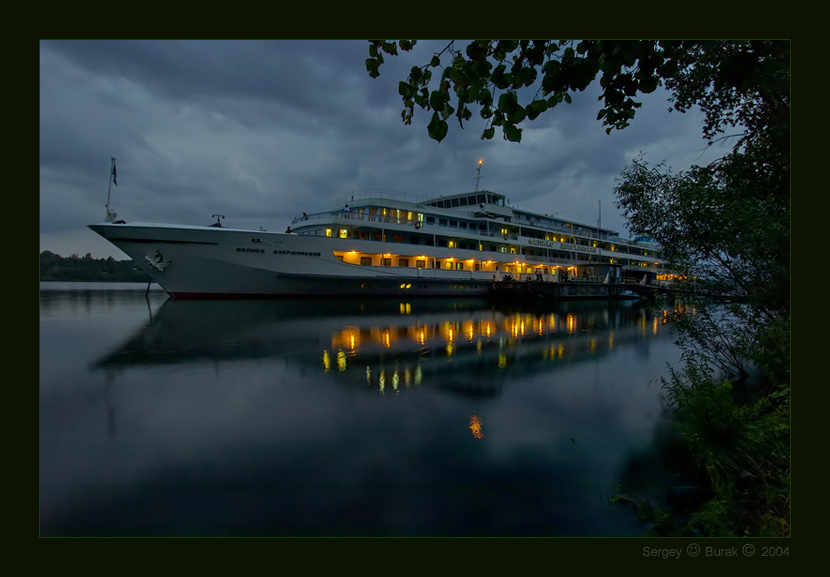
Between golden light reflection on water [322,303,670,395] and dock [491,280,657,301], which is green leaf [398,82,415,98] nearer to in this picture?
golden light reflection on water [322,303,670,395]

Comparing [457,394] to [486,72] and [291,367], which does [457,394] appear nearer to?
[291,367]

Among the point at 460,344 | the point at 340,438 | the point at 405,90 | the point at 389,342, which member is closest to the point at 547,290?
the point at 460,344

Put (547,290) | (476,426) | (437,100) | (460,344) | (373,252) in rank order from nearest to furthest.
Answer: (437,100)
(476,426)
(460,344)
(373,252)
(547,290)

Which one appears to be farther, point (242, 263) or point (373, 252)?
point (373, 252)

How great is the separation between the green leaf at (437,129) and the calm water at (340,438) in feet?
14.0

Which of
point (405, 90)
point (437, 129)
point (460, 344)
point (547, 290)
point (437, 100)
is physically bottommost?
point (460, 344)

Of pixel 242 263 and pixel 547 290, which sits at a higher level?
pixel 242 263

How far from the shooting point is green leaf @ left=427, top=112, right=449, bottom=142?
108 inches

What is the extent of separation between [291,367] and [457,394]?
19.0 feet

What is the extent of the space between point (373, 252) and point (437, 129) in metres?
31.5

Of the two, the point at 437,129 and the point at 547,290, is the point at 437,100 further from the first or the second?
the point at 547,290

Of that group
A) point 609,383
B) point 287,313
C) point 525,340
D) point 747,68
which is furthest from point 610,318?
point 747,68

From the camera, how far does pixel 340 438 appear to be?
618 cm

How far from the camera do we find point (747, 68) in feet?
9.70
